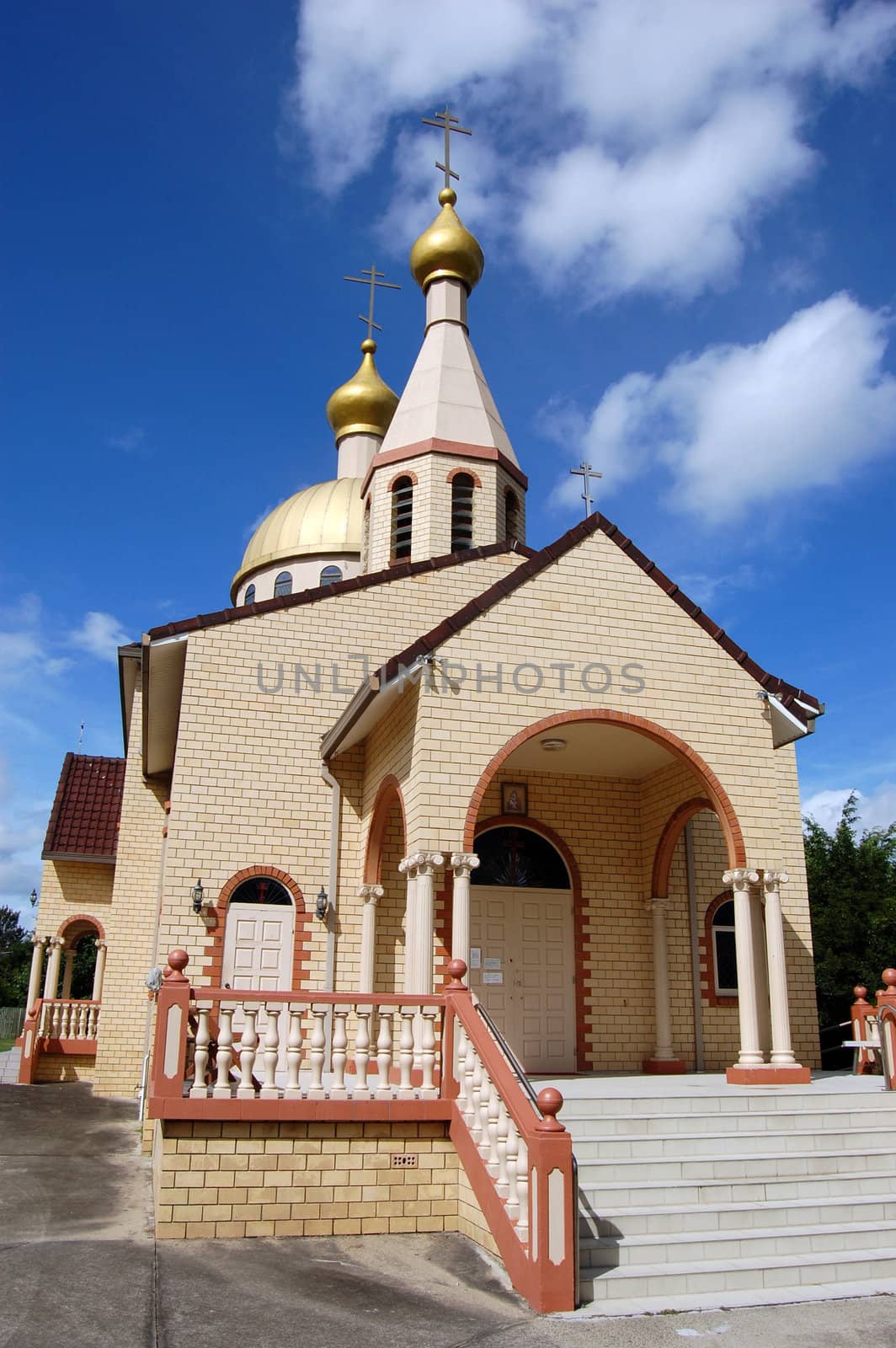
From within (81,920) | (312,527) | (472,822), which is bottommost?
(472,822)

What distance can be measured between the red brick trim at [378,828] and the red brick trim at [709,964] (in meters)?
4.61

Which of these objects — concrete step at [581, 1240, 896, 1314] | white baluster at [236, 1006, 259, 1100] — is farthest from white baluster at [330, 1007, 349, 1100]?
concrete step at [581, 1240, 896, 1314]

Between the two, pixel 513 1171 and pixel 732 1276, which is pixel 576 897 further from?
pixel 732 1276

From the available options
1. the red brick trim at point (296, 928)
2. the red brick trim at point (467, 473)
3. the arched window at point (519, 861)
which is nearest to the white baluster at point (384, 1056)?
the red brick trim at point (296, 928)

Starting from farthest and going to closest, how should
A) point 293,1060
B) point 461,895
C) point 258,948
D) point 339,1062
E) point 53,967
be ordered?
1. point 53,967
2. point 258,948
3. point 461,895
4. point 339,1062
5. point 293,1060

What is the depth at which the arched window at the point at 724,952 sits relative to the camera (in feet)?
49.9

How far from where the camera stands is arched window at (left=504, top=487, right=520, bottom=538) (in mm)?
19016

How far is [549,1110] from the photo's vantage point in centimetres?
743

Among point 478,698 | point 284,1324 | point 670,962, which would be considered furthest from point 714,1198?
point 670,962

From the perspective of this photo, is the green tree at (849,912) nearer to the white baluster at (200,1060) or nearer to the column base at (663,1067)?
the column base at (663,1067)

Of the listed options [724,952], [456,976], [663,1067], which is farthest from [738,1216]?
[724,952]

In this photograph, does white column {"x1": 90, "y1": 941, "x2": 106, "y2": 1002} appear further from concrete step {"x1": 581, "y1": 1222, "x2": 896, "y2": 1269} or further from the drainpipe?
concrete step {"x1": 581, "y1": 1222, "x2": 896, "y2": 1269}

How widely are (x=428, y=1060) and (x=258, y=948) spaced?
4851 millimetres

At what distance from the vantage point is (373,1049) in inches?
371
